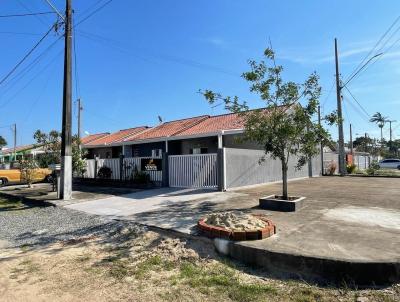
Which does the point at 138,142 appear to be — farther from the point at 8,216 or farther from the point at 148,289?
the point at 148,289

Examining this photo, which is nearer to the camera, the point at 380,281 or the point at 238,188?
the point at 380,281

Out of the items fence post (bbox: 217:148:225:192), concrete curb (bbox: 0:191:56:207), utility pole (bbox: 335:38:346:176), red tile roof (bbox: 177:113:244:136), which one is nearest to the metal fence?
red tile roof (bbox: 177:113:244:136)

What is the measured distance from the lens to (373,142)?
83.9 metres

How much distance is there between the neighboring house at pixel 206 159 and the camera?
14727 mm

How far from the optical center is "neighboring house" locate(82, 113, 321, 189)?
14.7 metres

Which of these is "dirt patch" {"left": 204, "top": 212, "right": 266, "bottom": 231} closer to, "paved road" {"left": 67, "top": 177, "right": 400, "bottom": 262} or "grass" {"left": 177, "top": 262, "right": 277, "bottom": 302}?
"paved road" {"left": 67, "top": 177, "right": 400, "bottom": 262}

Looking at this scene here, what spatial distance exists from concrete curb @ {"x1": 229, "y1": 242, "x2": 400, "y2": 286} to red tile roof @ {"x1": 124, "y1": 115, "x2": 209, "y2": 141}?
15.9 m

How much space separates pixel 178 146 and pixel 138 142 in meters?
2.56

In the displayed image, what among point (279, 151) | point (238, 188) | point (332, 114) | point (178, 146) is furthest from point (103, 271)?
point (178, 146)

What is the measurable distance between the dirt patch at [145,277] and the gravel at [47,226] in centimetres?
86

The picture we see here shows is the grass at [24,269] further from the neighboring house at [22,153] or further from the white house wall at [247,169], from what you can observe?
the neighboring house at [22,153]

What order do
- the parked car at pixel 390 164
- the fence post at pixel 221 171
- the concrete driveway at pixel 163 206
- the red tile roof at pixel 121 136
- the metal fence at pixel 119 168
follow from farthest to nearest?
1. the parked car at pixel 390 164
2. the red tile roof at pixel 121 136
3. the metal fence at pixel 119 168
4. the fence post at pixel 221 171
5. the concrete driveway at pixel 163 206

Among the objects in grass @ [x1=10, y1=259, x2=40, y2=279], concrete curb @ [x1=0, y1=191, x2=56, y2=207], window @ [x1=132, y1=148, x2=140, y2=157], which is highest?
window @ [x1=132, y1=148, x2=140, y2=157]

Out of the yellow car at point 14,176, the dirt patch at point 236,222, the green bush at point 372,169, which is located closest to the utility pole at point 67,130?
the dirt patch at point 236,222
